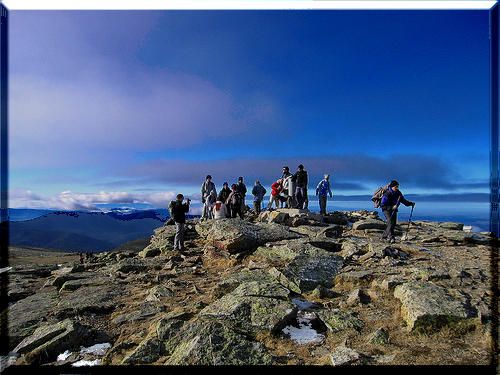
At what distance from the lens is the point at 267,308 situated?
965 centimetres

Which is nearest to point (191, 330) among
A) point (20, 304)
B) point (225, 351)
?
point (225, 351)

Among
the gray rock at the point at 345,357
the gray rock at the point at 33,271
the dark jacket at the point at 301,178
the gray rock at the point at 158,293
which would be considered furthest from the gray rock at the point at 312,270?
the gray rock at the point at 33,271

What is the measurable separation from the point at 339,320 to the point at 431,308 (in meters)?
2.59

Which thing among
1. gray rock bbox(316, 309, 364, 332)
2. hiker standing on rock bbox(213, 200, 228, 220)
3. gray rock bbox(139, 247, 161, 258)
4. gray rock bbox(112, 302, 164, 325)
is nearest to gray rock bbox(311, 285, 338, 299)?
gray rock bbox(316, 309, 364, 332)

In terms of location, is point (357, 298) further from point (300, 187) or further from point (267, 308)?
point (300, 187)

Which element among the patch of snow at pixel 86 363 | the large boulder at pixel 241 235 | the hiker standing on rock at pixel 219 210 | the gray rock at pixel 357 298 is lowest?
the patch of snow at pixel 86 363

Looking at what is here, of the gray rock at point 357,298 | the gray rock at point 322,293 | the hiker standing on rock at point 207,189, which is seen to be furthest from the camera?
the hiker standing on rock at point 207,189

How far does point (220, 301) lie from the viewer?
10.6 meters

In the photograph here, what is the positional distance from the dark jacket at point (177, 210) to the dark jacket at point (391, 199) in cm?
1141

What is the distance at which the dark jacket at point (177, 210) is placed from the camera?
61.7 feet

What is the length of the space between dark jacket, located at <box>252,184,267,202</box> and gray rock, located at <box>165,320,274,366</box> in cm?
2149

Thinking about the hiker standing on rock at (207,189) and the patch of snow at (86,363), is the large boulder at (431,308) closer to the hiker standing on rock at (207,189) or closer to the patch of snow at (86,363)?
the patch of snow at (86,363)
